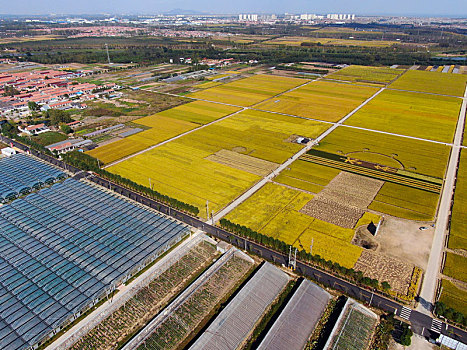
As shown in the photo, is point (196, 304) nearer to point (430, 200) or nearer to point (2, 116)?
point (430, 200)

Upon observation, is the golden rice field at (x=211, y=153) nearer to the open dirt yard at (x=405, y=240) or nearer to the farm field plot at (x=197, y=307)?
the farm field plot at (x=197, y=307)

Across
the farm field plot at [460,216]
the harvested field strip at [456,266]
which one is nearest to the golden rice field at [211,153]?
the farm field plot at [460,216]

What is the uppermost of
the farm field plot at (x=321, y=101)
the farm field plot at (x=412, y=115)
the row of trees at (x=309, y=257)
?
the farm field plot at (x=321, y=101)

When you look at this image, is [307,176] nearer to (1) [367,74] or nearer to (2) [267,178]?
(2) [267,178]

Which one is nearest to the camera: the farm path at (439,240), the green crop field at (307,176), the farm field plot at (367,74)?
the farm path at (439,240)

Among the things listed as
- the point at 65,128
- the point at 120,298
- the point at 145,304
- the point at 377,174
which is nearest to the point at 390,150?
the point at 377,174

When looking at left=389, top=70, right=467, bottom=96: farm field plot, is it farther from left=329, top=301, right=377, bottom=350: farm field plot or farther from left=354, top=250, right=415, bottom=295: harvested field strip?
left=329, top=301, right=377, bottom=350: farm field plot

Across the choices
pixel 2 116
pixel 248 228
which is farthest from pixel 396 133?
pixel 2 116
